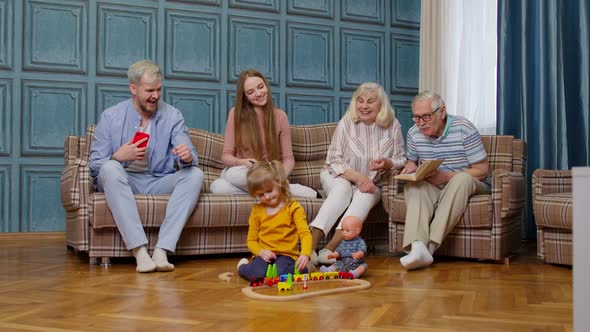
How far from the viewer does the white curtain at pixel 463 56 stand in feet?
15.8

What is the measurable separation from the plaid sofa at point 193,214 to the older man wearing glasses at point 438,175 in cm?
52

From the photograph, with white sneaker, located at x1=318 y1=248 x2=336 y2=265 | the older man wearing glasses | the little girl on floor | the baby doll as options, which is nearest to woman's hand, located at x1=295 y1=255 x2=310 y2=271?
the little girl on floor

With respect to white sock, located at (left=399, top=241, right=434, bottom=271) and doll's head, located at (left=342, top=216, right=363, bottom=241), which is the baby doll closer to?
doll's head, located at (left=342, top=216, right=363, bottom=241)

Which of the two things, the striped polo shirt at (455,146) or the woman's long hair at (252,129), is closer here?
the striped polo shirt at (455,146)

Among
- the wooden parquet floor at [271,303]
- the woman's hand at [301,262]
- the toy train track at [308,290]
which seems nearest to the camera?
the wooden parquet floor at [271,303]

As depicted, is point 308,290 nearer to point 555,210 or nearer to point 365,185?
point 365,185

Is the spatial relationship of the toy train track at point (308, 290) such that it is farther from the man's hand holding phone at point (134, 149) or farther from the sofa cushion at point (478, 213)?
the man's hand holding phone at point (134, 149)

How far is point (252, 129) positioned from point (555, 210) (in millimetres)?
1612

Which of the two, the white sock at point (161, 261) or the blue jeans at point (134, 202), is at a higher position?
the blue jeans at point (134, 202)

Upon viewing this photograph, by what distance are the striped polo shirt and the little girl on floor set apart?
1.07 metres

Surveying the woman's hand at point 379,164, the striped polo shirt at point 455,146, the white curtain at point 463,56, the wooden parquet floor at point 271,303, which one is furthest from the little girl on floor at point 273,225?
the white curtain at point 463,56

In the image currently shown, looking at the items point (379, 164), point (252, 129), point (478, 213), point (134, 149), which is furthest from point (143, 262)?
point (478, 213)

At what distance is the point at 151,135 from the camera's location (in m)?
3.40

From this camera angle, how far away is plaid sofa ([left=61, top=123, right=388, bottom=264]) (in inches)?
127
